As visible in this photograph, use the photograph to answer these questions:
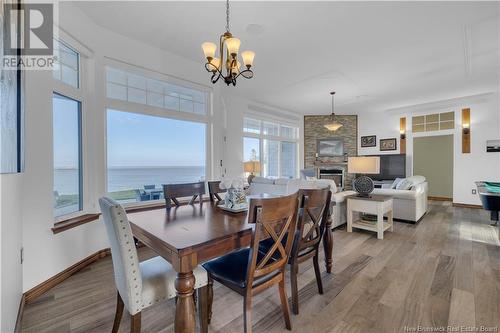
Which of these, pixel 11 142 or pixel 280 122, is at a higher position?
pixel 280 122

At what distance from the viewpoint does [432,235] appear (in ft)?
11.6

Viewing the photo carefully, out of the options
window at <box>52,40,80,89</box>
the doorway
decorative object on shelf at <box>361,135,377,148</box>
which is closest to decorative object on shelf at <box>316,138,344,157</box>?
decorative object on shelf at <box>361,135,377,148</box>

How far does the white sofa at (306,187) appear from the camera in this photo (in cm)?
368

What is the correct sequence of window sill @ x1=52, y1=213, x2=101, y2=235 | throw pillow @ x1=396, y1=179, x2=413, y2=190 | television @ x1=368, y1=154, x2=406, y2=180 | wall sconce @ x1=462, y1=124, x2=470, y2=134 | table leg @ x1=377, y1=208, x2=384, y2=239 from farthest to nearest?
television @ x1=368, y1=154, x2=406, y2=180, wall sconce @ x1=462, y1=124, x2=470, y2=134, throw pillow @ x1=396, y1=179, x2=413, y2=190, table leg @ x1=377, y1=208, x2=384, y2=239, window sill @ x1=52, y1=213, x2=101, y2=235

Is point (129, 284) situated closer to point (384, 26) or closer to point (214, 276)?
point (214, 276)

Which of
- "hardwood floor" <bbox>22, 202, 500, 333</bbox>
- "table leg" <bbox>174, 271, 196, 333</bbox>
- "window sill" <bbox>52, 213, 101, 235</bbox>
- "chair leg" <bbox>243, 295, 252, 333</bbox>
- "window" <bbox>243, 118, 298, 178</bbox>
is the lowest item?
"hardwood floor" <bbox>22, 202, 500, 333</bbox>

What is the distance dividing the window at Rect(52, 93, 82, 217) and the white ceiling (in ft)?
3.76

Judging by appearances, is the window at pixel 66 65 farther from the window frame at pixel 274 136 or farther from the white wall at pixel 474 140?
the white wall at pixel 474 140

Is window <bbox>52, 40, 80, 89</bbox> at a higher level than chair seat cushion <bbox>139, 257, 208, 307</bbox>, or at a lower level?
higher

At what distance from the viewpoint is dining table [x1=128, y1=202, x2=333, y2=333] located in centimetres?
119

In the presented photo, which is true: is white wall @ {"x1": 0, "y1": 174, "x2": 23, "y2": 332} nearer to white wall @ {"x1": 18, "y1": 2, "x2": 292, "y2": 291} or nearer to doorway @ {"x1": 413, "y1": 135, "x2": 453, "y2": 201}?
white wall @ {"x1": 18, "y1": 2, "x2": 292, "y2": 291}

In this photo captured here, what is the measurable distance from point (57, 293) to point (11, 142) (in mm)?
1432

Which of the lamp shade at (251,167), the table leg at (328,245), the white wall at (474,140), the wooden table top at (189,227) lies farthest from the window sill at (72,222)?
the white wall at (474,140)

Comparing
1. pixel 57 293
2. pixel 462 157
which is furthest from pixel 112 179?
pixel 462 157
